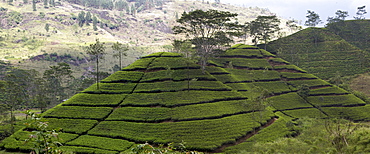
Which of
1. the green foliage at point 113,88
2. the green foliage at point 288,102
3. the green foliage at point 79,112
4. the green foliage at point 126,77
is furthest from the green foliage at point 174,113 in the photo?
the green foliage at point 288,102

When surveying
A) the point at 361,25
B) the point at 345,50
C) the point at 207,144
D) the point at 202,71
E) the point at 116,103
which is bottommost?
the point at 207,144

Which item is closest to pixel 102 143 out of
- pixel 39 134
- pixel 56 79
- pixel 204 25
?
pixel 39 134

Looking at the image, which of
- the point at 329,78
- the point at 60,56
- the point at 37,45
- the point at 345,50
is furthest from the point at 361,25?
the point at 37,45

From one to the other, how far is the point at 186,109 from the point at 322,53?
262 feet

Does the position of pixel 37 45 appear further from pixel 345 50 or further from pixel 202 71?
pixel 345 50

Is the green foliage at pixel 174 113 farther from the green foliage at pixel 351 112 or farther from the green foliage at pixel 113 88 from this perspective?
the green foliage at pixel 351 112

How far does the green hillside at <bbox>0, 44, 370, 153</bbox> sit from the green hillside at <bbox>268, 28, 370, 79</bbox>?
17.3 meters

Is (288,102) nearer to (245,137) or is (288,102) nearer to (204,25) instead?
(245,137)

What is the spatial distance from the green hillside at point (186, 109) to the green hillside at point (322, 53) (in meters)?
17.3

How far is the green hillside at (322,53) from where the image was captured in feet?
290

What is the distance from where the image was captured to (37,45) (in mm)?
165750

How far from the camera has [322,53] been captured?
9931 cm

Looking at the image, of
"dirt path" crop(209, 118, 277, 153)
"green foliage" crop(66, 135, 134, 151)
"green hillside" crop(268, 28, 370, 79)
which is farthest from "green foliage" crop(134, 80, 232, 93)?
"green hillside" crop(268, 28, 370, 79)

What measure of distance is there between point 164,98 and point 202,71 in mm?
19047
